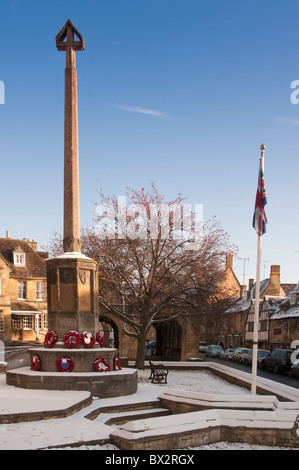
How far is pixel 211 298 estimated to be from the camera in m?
27.4

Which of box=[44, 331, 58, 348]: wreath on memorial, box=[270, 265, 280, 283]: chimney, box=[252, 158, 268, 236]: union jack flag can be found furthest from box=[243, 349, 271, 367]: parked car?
box=[270, 265, 280, 283]: chimney

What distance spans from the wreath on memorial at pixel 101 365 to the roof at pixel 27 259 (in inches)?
1254

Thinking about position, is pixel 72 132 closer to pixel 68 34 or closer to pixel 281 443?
pixel 68 34

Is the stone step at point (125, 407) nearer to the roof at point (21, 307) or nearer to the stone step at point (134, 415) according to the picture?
the stone step at point (134, 415)

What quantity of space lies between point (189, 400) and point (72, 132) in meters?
9.67

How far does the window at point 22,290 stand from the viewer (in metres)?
45.6

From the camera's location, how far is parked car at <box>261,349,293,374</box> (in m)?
31.1

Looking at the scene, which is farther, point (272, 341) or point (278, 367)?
point (272, 341)

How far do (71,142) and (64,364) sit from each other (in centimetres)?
740

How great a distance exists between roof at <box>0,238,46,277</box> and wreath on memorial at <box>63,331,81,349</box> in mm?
31335

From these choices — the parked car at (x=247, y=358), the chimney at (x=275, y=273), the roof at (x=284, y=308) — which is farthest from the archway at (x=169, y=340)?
the chimney at (x=275, y=273)
